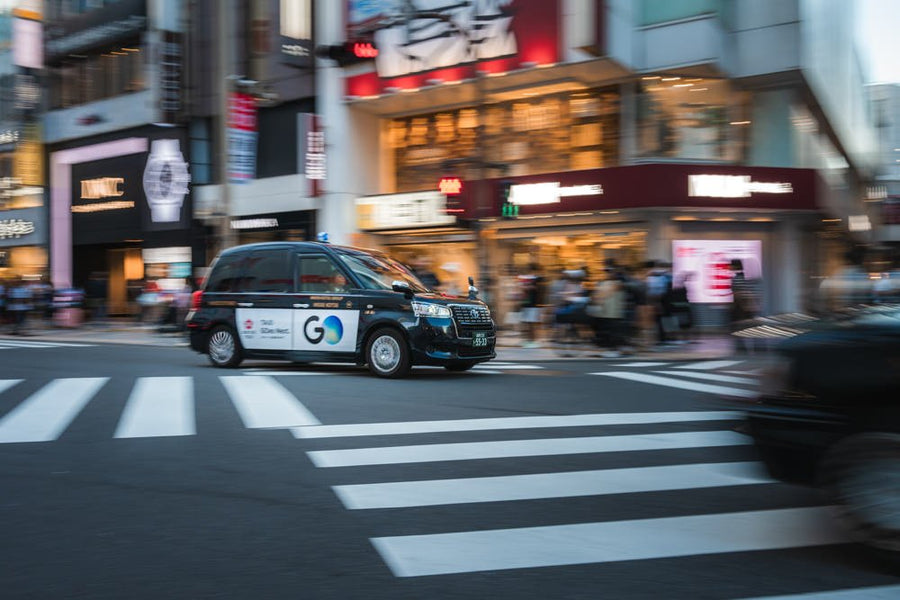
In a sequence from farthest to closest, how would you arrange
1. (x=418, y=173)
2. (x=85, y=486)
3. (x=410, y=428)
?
(x=418, y=173), (x=410, y=428), (x=85, y=486)

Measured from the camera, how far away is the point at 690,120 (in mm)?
22188

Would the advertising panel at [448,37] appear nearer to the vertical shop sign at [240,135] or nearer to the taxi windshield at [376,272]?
the vertical shop sign at [240,135]

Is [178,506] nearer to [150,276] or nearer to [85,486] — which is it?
[85,486]

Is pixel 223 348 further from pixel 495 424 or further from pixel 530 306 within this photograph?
pixel 530 306

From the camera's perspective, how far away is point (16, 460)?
246 inches

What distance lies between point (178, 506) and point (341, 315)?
7.02m

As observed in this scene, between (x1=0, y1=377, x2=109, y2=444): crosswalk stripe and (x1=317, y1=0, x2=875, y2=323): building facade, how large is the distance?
9.85 meters

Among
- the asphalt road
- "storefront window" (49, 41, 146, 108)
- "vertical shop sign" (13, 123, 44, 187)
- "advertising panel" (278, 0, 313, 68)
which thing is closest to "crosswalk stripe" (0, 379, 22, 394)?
the asphalt road

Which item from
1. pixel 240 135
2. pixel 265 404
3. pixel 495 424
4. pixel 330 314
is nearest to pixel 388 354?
pixel 330 314

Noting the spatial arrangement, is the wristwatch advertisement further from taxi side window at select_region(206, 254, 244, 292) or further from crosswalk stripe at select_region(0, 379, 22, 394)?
crosswalk stripe at select_region(0, 379, 22, 394)

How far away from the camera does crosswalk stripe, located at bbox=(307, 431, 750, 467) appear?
6238mm

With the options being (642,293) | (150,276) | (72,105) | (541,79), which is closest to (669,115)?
(541,79)

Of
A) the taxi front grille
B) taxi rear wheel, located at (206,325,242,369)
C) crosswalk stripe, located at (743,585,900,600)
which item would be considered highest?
the taxi front grille

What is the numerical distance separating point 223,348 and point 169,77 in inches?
880
